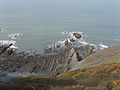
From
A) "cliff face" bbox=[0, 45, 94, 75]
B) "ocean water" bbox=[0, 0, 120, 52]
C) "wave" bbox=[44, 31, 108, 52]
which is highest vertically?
"ocean water" bbox=[0, 0, 120, 52]

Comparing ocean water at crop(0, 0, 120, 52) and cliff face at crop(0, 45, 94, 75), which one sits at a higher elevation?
ocean water at crop(0, 0, 120, 52)

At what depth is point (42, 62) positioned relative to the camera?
50938 millimetres

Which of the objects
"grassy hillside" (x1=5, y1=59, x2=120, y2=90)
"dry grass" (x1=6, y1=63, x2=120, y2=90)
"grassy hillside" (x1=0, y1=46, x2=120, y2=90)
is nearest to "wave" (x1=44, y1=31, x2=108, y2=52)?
"grassy hillside" (x1=0, y1=46, x2=120, y2=90)

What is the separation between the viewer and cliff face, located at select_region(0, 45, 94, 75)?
160 ft

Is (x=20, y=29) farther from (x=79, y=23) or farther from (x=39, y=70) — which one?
(x=39, y=70)

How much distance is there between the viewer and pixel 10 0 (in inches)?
6909

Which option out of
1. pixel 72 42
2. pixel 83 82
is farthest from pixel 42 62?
→ pixel 83 82

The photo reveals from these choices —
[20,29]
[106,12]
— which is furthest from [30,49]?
[106,12]

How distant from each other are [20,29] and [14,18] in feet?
61.1

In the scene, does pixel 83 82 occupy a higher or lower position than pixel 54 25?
lower

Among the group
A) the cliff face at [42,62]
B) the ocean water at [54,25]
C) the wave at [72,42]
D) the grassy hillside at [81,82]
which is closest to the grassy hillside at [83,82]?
the grassy hillside at [81,82]

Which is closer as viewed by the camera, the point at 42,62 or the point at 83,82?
the point at 83,82

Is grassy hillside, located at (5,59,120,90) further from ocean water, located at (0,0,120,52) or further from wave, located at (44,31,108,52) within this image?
ocean water, located at (0,0,120,52)

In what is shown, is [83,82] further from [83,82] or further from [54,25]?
[54,25]
